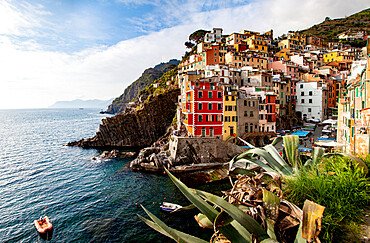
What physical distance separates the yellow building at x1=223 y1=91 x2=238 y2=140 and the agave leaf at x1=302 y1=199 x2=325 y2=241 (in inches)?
1595

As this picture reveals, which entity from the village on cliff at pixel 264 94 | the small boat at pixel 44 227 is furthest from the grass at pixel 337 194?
the small boat at pixel 44 227

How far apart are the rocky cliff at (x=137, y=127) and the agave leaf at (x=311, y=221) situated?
219 ft

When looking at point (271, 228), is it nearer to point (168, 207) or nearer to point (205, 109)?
point (168, 207)

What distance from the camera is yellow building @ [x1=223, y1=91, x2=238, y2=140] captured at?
4259 cm

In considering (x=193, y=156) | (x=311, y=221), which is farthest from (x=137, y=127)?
(x=311, y=221)

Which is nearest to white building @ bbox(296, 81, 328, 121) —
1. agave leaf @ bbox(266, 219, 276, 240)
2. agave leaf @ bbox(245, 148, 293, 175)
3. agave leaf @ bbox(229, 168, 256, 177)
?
agave leaf @ bbox(245, 148, 293, 175)

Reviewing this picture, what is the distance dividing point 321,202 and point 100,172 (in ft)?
138

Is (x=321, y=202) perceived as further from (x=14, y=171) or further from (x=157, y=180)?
(x=14, y=171)

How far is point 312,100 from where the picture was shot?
192 ft

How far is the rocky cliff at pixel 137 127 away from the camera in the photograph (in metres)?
67.9

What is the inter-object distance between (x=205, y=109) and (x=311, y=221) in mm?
39181

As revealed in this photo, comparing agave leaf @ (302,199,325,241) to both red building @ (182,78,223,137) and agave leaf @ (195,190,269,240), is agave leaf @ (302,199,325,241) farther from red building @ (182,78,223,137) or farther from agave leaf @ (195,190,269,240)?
red building @ (182,78,223,137)

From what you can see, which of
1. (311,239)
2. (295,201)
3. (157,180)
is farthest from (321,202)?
(157,180)

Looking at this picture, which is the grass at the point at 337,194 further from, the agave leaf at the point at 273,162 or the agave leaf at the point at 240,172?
the agave leaf at the point at 273,162
